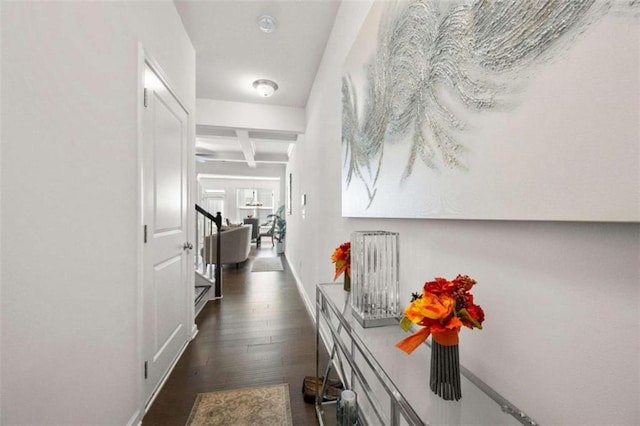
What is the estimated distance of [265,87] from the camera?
3.19 meters

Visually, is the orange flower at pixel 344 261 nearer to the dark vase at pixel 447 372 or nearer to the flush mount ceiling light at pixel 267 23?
the dark vase at pixel 447 372

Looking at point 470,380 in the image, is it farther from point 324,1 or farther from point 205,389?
point 324,1

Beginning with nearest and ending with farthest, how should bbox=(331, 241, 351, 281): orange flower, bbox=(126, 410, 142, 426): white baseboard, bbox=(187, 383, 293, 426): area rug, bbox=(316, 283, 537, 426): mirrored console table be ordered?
bbox=(316, 283, 537, 426): mirrored console table < bbox=(331, 241, 351, 281): orange flower < bbox=(126, 410, 142, 426): white baseboard < bbox=(187, 383, 293, 426): area rug

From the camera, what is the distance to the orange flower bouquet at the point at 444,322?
60 cm

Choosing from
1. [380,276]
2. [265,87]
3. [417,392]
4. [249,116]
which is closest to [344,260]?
[380,276]

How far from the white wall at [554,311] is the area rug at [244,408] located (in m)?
1.18

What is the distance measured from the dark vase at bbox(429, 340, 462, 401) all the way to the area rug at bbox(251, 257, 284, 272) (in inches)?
192

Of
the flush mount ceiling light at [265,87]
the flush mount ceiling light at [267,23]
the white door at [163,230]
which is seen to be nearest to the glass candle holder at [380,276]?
the white door at [163,230]

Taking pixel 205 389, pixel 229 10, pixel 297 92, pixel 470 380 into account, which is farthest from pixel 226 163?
pixel 470 380

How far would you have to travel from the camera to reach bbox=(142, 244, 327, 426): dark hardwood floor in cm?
168

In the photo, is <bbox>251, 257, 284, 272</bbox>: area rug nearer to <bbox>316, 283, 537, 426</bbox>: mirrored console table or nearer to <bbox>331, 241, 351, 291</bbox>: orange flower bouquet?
<bbox>331, 241, 351, 291</bbox>: orange flower bouquet

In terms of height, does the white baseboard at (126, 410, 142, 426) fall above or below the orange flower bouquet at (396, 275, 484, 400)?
below

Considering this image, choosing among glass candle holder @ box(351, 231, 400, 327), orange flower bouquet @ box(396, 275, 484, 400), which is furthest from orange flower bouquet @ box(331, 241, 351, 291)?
orange flower bouquet @ box(396, 275, 484, 400)

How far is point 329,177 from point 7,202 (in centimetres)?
188
